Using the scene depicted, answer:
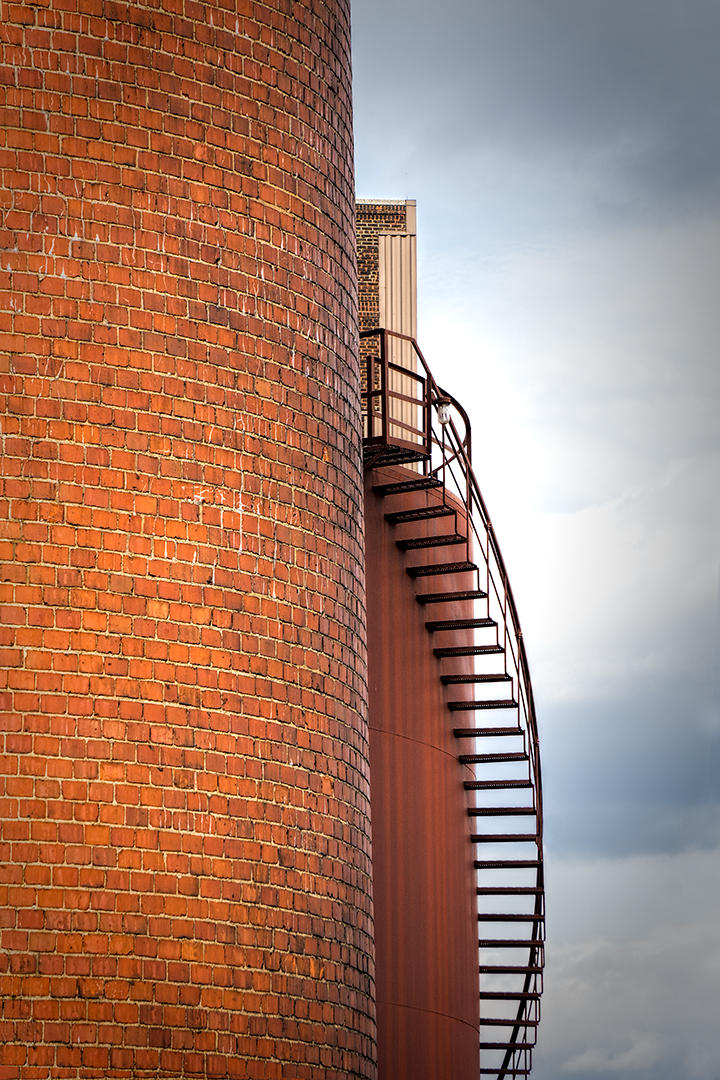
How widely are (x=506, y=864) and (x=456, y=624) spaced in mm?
2710

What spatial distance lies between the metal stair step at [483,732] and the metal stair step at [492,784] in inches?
21.0

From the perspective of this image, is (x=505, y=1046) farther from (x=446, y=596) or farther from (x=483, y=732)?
(x=446, y=596)

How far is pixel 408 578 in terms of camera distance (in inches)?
603

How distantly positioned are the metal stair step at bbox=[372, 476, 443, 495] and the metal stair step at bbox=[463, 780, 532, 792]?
3.09 metres

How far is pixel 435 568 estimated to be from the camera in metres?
15.4

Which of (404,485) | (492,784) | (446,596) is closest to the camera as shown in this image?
(404,485)

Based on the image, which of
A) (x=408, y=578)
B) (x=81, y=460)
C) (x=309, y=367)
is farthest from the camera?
(x=408, y=578)

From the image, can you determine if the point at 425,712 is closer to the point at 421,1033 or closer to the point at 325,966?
the point at 421,1033

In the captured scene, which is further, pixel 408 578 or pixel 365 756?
pixel 408 578

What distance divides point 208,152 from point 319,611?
2582 mm

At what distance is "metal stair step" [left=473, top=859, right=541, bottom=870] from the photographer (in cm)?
1628

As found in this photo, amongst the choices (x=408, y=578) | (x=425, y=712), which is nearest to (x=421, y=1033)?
(x=425, y=712)

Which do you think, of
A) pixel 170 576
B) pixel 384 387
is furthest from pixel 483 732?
pixel 170 576

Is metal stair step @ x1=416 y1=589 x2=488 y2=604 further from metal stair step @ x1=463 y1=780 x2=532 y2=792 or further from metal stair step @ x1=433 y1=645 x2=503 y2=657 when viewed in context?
metal stair step @ x1=463 y1=780 x2=532 y2=792
